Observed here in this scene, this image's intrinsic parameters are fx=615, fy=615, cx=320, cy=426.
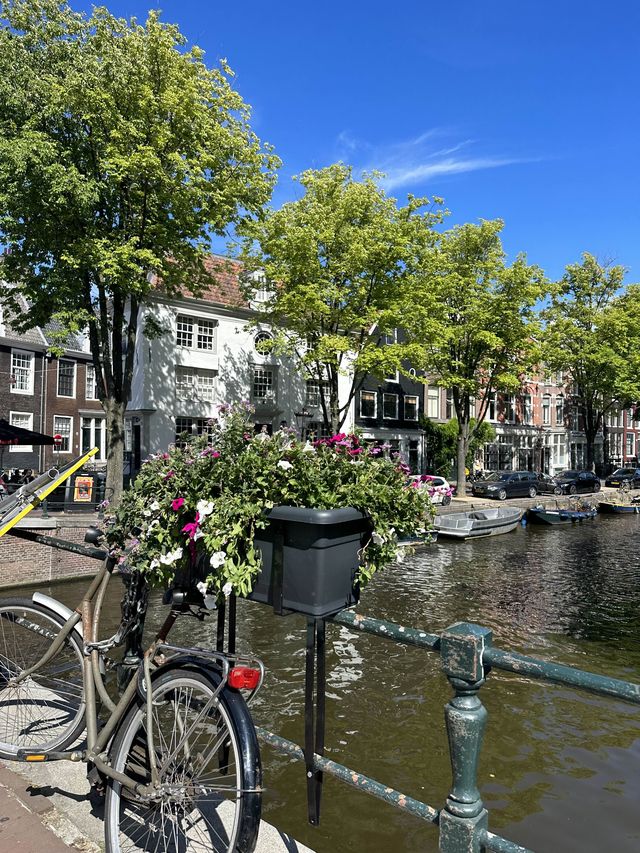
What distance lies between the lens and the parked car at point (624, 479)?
46469 millimetres

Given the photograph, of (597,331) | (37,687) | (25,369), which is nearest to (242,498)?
(37,687)

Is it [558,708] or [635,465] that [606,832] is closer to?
[558,708]

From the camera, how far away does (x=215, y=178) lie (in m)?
19.2

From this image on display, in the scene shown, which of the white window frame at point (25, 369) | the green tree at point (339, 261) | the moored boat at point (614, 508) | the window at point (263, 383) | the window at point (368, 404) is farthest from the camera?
the window at point (368, 404)

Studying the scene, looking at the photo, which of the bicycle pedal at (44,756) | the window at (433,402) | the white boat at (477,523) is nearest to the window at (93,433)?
the white boat at (477,523)

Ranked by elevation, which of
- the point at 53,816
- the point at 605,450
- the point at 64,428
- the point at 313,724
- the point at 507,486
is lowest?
the point at 507,486

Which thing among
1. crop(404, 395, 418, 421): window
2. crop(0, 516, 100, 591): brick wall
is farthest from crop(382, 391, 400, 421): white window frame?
crop(0, 516, 100, 591): brick wall

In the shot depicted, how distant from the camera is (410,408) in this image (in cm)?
4225

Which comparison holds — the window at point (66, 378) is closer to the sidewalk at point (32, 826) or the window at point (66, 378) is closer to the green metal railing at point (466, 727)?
the sidewalk at point (32, 826)

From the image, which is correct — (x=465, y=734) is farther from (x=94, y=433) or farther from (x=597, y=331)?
(x=597, y=331)

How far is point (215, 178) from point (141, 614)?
18432 mm

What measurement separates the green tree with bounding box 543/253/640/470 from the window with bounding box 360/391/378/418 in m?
12.6

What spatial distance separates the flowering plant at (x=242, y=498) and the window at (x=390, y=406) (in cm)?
3785

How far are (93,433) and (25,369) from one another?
5.71 metres
